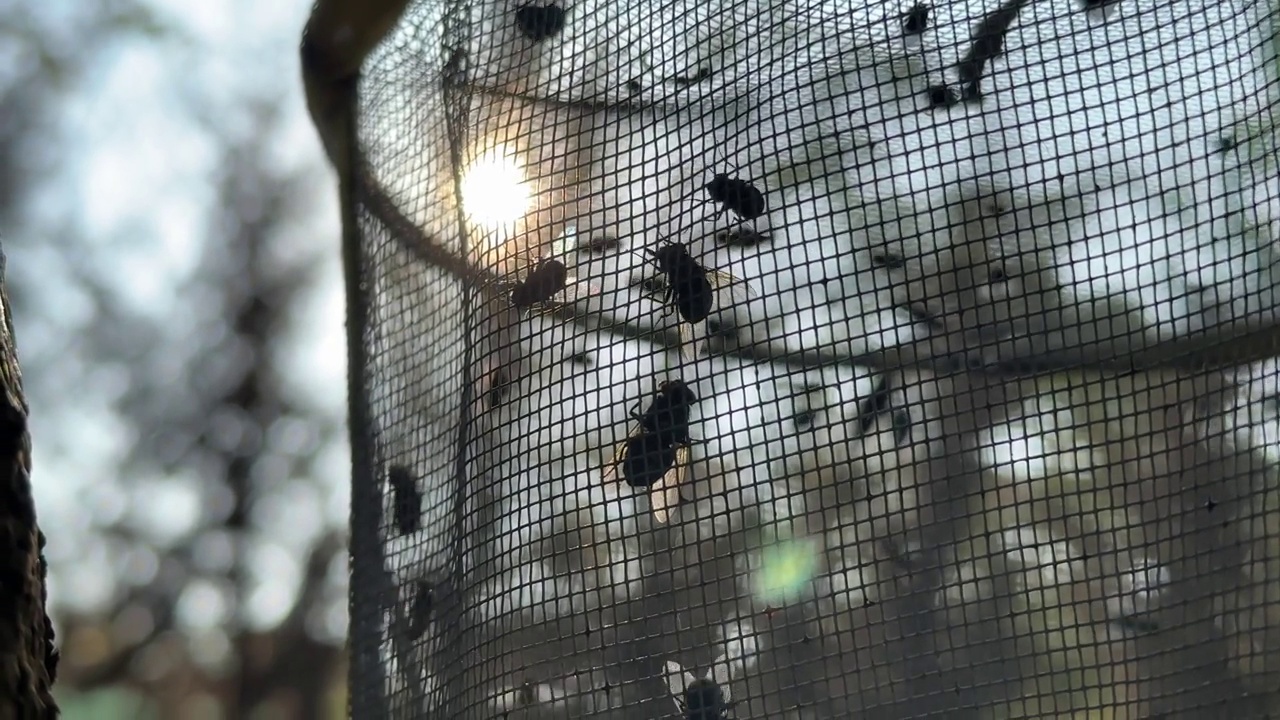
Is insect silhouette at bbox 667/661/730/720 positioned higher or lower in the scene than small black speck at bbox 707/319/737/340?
lower

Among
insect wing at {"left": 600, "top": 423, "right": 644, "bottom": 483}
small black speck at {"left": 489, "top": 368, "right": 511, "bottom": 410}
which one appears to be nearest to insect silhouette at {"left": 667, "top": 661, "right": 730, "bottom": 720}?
insect wing at {"left": 600, "top": 423, "right": 644, "bottom": 483}

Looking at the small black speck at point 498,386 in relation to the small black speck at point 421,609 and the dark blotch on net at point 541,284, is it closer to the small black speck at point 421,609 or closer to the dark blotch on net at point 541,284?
the dark blotch on net at point 541,284

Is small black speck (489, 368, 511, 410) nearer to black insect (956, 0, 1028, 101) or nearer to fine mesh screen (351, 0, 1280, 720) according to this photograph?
fine mesh screen (351, 0, 1280, 720)

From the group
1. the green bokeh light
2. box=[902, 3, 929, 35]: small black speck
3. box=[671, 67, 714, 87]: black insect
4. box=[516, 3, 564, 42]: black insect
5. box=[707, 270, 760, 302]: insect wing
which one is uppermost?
box=[516, 3, 564, 42]: black insect

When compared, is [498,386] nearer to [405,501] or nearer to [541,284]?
[541,284]

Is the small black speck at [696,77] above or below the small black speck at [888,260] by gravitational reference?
above

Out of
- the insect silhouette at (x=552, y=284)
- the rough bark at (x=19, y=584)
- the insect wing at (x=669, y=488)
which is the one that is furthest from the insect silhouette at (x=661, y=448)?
the rough bark at (x=19, y=584)

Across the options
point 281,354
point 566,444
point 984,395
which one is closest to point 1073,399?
point 984,395
